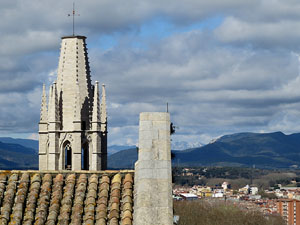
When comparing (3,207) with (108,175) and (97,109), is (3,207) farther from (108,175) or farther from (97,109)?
(97,109)

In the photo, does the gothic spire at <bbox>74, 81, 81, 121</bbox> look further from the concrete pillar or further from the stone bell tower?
the concrete pillar

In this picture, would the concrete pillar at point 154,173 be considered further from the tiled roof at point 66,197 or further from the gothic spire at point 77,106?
the gothic spire at point 77,106

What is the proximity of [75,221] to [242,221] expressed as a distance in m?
127

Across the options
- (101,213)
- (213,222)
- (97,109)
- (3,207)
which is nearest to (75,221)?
(101,213)

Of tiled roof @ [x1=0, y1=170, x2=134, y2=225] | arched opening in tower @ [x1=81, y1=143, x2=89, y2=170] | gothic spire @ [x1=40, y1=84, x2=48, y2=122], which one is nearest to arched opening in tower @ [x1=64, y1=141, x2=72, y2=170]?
arched opening in tower @ [x1=81, y1=143, x2=89, y2=170]

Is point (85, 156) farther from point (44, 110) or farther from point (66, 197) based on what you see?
point (66, 197)

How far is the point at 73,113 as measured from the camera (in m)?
55.1

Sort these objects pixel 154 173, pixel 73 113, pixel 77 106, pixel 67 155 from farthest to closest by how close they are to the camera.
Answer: pixel 67 155 → pixel 73 113 → pixel 77 106 → pixel 154 173

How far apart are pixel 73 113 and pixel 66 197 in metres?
40.0

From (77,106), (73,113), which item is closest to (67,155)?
(73,113)

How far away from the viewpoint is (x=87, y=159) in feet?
181

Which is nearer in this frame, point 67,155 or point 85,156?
point 85,156

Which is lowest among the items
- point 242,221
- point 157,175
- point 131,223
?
point 242,221

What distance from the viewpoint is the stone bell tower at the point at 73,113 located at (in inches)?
2152
